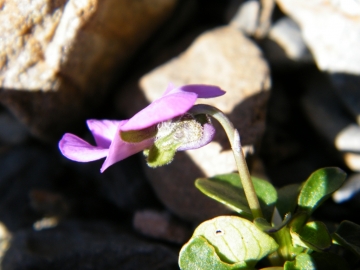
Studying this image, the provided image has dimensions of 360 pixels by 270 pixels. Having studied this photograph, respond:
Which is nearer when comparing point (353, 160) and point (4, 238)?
point (353, 160)

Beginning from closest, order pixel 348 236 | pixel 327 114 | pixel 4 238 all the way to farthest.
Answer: pixel 348 236 < pixel 327 114 < pixel 4 238

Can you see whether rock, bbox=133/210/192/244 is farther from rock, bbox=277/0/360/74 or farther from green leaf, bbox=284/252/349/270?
rock, bbox=277/0/360/74

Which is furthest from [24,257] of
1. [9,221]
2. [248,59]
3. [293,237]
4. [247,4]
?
[247,4]

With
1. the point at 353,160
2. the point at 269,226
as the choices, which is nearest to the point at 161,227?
the point at 269,226

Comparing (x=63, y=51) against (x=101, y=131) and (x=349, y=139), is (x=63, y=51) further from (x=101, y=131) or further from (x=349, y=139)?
(x=349, y=139)

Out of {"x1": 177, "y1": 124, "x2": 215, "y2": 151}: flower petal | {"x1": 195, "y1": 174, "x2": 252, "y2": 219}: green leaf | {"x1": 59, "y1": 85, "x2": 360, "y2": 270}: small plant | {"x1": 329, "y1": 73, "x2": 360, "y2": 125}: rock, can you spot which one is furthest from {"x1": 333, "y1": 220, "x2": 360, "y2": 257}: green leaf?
{"x1": 329, "y1": 73, "x2": 360, "y2": 125}: rock

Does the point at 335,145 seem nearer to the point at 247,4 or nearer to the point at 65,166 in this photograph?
the point at 247,4
